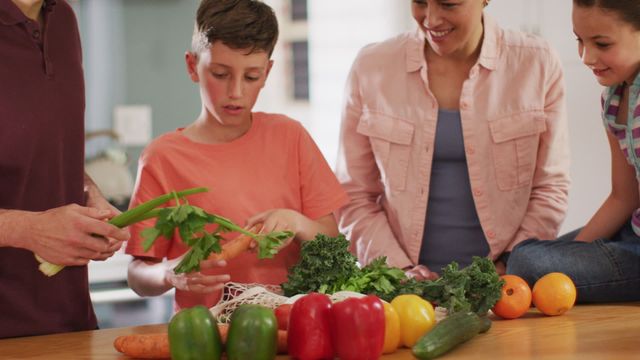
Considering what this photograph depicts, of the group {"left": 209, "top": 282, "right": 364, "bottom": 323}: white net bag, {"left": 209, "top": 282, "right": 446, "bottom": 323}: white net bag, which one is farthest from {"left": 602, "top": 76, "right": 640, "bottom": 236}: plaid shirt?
{"left": 209, "top": 282, "right": 364, "bottom": 323}: white net bag

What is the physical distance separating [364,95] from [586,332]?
110 centimetres

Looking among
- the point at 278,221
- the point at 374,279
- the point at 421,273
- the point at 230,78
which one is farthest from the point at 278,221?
the point at 421,273

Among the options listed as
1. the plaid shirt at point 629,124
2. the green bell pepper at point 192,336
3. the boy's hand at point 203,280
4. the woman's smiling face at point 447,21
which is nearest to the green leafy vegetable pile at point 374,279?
the boy's hand at point 203,280

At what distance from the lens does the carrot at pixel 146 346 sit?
1.75 m

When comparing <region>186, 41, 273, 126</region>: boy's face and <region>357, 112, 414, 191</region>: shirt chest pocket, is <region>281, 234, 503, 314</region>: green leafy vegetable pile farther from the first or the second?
<region>357, 112, 414, 191</region>: shirt chest pocket

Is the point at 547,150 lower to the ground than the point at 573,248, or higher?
higher

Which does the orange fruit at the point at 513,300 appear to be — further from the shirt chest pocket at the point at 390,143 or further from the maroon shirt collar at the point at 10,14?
the maroon shirt collar at the point at 10,14

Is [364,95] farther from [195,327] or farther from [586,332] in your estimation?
[195,327]

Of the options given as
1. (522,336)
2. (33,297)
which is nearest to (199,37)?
(33,297)

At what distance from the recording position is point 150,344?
5.75 feet

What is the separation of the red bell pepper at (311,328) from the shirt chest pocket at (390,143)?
1.04 m

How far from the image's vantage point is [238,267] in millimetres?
2268

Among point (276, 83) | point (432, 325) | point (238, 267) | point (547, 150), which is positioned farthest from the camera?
point (276, 83)

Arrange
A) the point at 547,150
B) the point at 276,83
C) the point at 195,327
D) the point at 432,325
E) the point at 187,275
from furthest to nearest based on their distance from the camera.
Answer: the point at 276,83, the point at 547,150, the point at 187,275, the point at 432,325, the point at 195,327
